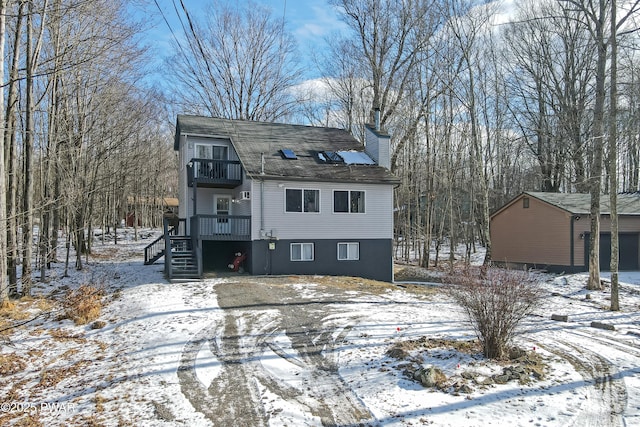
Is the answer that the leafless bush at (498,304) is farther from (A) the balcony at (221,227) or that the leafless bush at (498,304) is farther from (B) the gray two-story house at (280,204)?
(A) the balcony at (221,227)

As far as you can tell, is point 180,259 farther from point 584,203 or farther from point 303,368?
point 584,203

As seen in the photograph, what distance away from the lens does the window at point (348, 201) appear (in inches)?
738

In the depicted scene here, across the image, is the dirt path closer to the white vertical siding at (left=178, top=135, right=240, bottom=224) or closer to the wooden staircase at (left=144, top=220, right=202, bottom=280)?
the wooden staircase at (left=144, top=220, right=202, bottom=280)

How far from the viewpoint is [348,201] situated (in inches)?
746

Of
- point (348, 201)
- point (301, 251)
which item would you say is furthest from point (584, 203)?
point (301, 251)

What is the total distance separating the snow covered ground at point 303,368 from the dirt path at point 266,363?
0.05 m

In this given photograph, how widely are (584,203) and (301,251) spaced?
1745 cm

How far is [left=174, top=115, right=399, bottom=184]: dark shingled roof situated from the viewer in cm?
1816

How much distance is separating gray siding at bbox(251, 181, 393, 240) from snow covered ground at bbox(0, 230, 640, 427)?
589 cm

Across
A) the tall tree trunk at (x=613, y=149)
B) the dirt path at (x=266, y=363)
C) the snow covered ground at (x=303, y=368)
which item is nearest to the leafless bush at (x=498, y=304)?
the snow covered ground at (x=303, y=368)

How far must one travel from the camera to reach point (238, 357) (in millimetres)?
7641

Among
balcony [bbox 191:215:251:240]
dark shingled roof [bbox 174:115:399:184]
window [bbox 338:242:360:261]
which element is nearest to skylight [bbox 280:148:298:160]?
dark shingled roof [bbox 174:115:399:184]

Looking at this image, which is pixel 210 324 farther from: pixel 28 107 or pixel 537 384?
pixel 28 107

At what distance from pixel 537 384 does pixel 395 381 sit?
6.98ft
